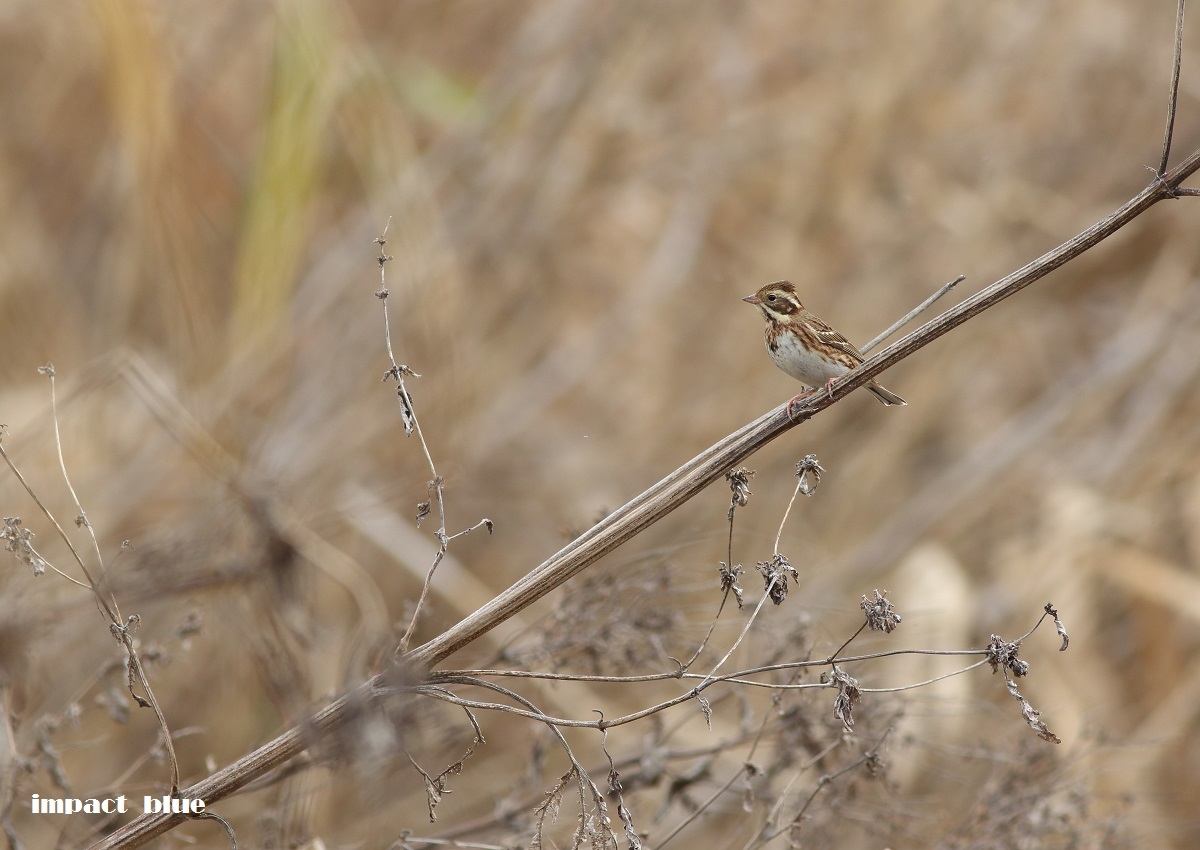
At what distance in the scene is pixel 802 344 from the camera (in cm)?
296

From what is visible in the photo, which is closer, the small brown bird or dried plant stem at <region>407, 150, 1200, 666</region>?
dried plant stem at <region>407, 150, 1200, 666</region>

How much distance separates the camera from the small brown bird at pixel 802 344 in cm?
292

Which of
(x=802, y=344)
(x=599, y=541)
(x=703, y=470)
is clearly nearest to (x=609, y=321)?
(x=802, y=344)

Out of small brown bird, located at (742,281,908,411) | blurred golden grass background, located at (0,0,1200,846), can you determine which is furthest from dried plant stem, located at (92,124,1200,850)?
small brown bird, located at (742,281,908,411)

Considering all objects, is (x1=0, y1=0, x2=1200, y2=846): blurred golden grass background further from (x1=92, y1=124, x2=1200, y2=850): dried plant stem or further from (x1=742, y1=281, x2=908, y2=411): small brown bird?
(x1=92, y1=124, x2=1200, y2=850): dried plant stem

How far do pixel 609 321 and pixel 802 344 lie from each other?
269 centimetres

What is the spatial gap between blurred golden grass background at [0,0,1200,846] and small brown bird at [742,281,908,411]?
22.8 inches

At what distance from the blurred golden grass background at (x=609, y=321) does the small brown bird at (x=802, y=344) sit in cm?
58

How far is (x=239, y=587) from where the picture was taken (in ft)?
7.11

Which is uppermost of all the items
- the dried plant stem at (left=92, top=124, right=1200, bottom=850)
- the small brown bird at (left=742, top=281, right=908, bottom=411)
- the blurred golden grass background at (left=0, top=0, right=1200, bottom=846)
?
the blurred golden grass background at (left=0, top=0, right=1200, bottom=846)

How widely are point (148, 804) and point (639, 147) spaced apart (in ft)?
14.0

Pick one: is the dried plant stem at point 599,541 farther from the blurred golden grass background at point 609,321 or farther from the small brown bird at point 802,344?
the small brown bird at point 802,344

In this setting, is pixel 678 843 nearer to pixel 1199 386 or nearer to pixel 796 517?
pixel 796 517

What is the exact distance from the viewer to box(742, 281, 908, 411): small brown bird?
2924 mm
